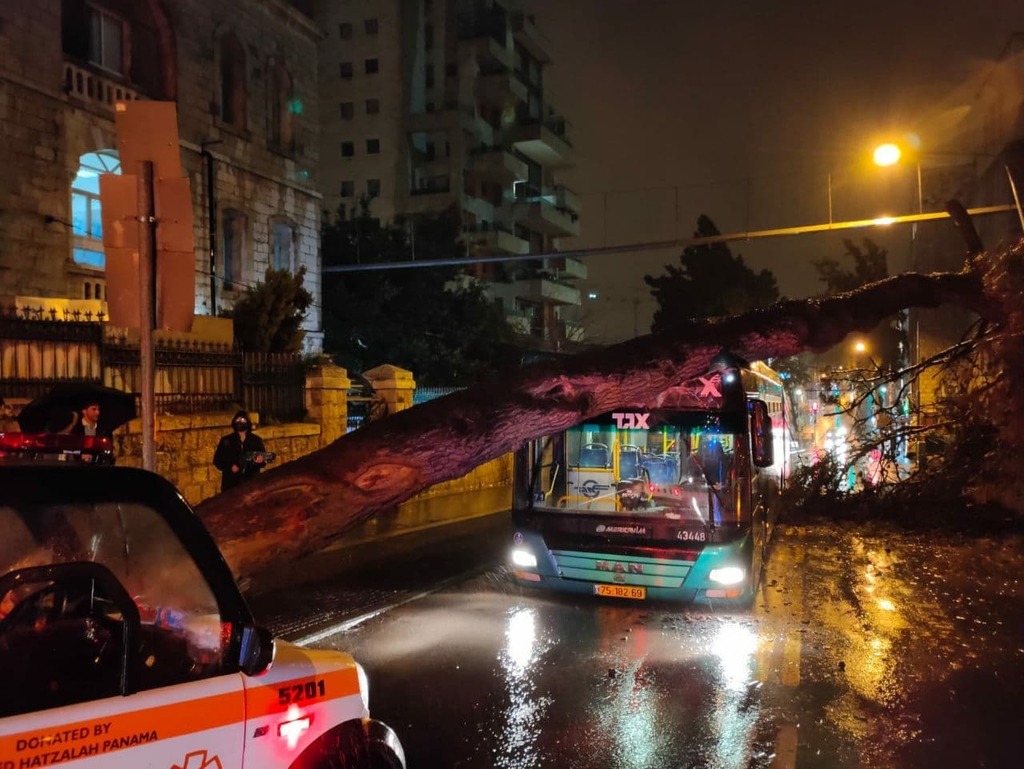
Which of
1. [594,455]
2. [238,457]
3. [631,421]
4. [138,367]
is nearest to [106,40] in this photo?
[138,367]

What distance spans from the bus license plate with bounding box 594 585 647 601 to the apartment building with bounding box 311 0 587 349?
3949cm

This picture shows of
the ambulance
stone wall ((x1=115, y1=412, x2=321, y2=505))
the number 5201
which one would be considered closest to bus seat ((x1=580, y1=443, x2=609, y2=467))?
stone wall ((x1=115, y1=412, x2=321, y2=505))

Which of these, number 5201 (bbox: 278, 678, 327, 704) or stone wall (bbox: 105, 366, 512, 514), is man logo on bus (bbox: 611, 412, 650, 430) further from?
number 5201 (bbox: 278, 678, 327, 704)

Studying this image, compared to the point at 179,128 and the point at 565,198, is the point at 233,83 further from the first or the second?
the point at 565,198

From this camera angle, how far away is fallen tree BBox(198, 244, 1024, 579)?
4.54m

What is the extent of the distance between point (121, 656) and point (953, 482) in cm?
1274

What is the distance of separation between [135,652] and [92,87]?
18577mm

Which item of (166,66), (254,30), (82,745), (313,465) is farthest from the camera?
(254,30)

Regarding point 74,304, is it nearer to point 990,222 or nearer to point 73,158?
point 73,158

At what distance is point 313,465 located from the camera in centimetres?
475

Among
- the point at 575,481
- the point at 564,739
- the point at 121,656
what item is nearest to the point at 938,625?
the point at 575,481

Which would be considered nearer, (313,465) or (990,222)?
(313,465)

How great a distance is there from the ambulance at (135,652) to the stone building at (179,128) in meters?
13.8

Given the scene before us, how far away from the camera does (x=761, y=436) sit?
796 centimetres
